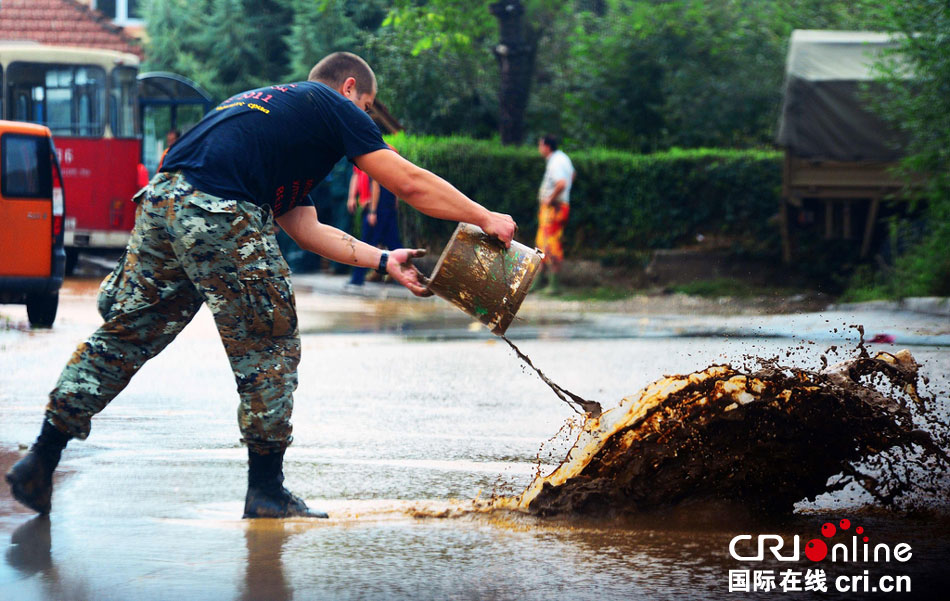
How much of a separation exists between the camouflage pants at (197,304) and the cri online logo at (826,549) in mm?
1622

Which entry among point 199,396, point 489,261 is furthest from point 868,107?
point 489,261

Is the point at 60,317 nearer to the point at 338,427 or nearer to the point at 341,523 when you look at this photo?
the point at 338,427

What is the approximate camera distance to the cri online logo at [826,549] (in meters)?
4.13

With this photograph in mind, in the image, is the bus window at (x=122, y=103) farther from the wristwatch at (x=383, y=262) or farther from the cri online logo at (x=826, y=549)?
the cri online logo at (x=826, y=549)

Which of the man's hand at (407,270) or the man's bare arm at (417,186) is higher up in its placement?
the man's bare arm at (417,186)

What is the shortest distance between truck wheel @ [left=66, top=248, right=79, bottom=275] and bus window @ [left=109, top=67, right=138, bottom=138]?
1.92m

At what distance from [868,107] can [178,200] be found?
1309 cm

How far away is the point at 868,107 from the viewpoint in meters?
16.0

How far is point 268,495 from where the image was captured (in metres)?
4.65

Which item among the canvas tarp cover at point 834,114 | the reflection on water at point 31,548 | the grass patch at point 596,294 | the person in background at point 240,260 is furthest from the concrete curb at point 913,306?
the reflection on water at point 31,548

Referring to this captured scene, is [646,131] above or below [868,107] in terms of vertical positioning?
below

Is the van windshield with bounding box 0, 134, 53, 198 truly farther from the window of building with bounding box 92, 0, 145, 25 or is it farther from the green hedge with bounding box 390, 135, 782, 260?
the window of building with bounding box 92, 0, 145, 25

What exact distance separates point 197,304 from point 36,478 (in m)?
0.83

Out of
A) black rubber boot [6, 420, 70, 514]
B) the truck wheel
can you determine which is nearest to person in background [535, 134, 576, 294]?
the truck wheel
